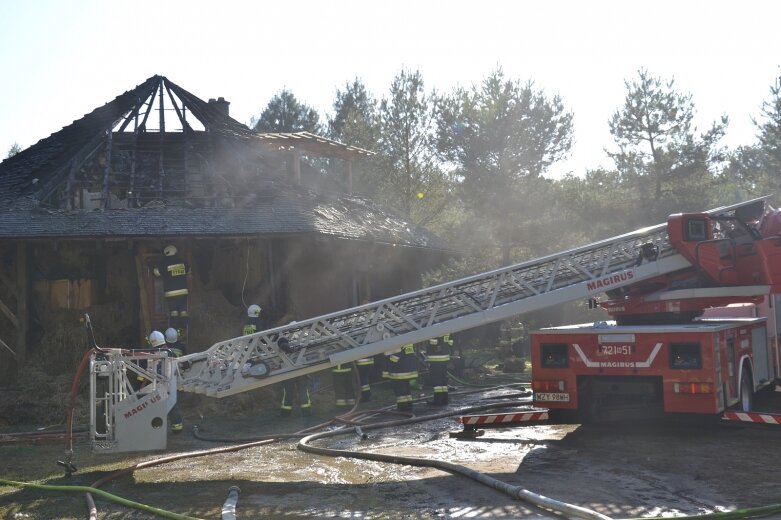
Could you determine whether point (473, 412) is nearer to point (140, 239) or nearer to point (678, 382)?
point (678, 382)

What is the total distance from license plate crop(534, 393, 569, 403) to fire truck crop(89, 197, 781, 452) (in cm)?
1

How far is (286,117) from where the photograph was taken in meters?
51.5

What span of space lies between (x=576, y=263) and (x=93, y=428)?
636cm

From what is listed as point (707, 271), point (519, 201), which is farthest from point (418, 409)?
point (519, 201)

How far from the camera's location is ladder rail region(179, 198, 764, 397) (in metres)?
10.1

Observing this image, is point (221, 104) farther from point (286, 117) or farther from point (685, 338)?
point (286, 117)

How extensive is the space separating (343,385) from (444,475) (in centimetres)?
635

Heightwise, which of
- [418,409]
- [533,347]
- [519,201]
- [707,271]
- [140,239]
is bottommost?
[418,409]

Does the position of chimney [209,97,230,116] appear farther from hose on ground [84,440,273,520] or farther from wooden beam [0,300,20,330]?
hose on ground [84,440,273,520]

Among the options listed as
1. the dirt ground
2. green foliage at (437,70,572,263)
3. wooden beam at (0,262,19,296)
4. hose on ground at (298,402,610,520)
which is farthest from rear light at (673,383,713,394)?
green foliage at (437,70,572,263)

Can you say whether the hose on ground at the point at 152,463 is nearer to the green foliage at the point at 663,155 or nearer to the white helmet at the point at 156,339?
the white helmet at the point at 156,339

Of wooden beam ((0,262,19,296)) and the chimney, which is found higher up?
the chimney

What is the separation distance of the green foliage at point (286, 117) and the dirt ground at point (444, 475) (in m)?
40.8

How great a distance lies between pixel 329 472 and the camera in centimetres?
885
